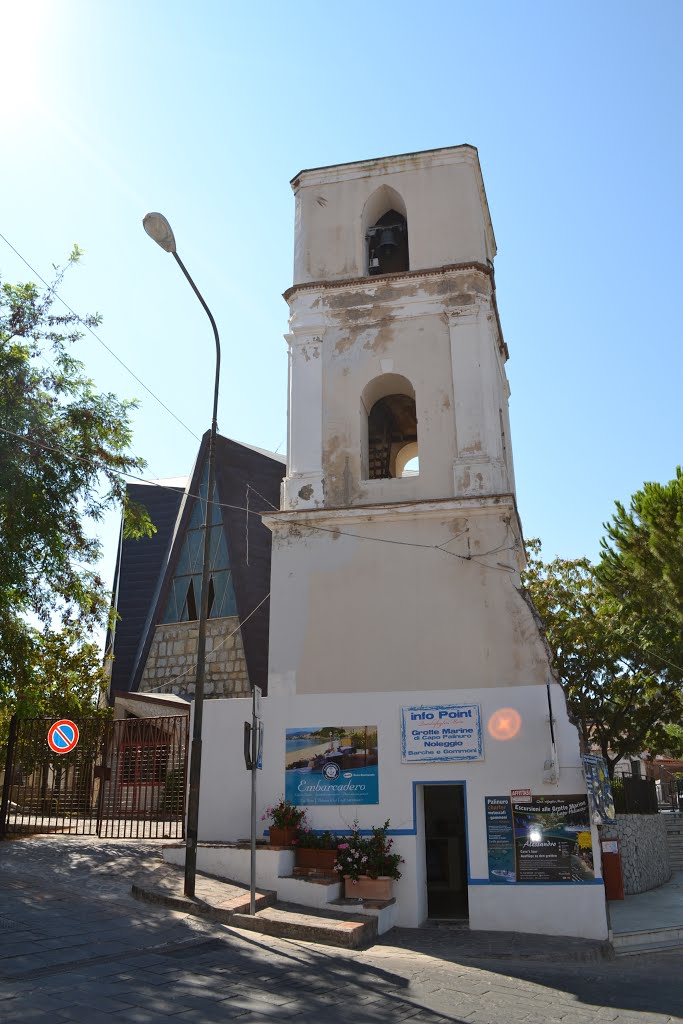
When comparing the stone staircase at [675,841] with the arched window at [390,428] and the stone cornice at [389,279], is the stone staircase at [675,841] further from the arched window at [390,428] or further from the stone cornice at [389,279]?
the stone cornice at [389,279]

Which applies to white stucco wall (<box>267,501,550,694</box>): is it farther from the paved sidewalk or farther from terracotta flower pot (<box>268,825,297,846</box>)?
the paved sidewalk

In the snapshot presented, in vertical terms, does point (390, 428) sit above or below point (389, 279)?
below

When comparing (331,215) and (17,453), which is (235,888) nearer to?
(17,453)

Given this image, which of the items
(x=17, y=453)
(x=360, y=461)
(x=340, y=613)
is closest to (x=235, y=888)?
(x=340, y=613)

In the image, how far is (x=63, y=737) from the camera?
14570 millimetres

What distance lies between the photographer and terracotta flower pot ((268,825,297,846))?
11656mm

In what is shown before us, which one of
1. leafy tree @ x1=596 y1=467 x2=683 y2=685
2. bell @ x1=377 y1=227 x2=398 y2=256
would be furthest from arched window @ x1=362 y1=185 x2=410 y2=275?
leafy tree @ x1=596 y1=467 x2=683 y2=685

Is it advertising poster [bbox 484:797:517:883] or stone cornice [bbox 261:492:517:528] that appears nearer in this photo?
advertising poster [bbox 484:797:517:883]

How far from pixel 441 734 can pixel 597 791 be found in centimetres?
222

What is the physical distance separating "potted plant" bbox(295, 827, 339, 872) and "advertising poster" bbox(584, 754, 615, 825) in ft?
11.7

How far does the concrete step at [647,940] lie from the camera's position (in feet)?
34.5

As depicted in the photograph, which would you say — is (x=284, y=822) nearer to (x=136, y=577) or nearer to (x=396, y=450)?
(x=396, y=450)

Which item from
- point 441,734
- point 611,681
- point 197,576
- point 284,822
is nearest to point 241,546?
point 197,576

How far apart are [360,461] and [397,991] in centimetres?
851
